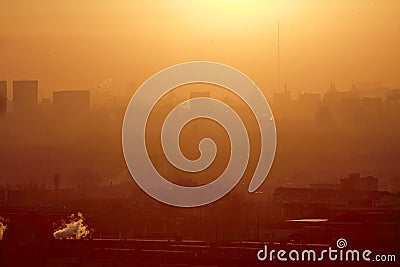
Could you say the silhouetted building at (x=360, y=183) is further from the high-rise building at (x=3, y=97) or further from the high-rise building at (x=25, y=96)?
the high-rise building at (x=3, y=97)

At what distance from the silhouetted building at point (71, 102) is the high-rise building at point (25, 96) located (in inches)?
3.9

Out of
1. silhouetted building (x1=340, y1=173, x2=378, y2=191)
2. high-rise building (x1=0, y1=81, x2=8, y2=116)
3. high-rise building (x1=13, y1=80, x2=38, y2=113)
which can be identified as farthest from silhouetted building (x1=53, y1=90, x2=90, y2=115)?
silhouetted building (x1=340, y1=173, x2=378, y2=191)

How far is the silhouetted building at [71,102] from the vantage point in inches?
116

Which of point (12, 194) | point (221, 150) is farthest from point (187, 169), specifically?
point (12, 194)

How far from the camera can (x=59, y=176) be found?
2.99 metres

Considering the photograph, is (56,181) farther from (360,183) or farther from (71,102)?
(360,183)

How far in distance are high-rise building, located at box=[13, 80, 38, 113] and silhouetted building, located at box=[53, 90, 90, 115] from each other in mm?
99

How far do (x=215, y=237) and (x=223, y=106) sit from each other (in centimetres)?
58

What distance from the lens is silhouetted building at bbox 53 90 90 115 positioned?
2.96 meters

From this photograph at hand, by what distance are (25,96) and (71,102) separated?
21 cm

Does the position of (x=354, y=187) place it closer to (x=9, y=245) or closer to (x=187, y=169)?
(x=187, y=169)

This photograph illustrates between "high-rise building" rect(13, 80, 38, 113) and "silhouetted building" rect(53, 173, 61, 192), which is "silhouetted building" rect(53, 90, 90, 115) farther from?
"silhouetted building" rect(53, 173, 61, 192)

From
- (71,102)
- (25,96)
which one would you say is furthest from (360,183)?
(25,96)

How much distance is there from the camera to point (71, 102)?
2967 millimetres
